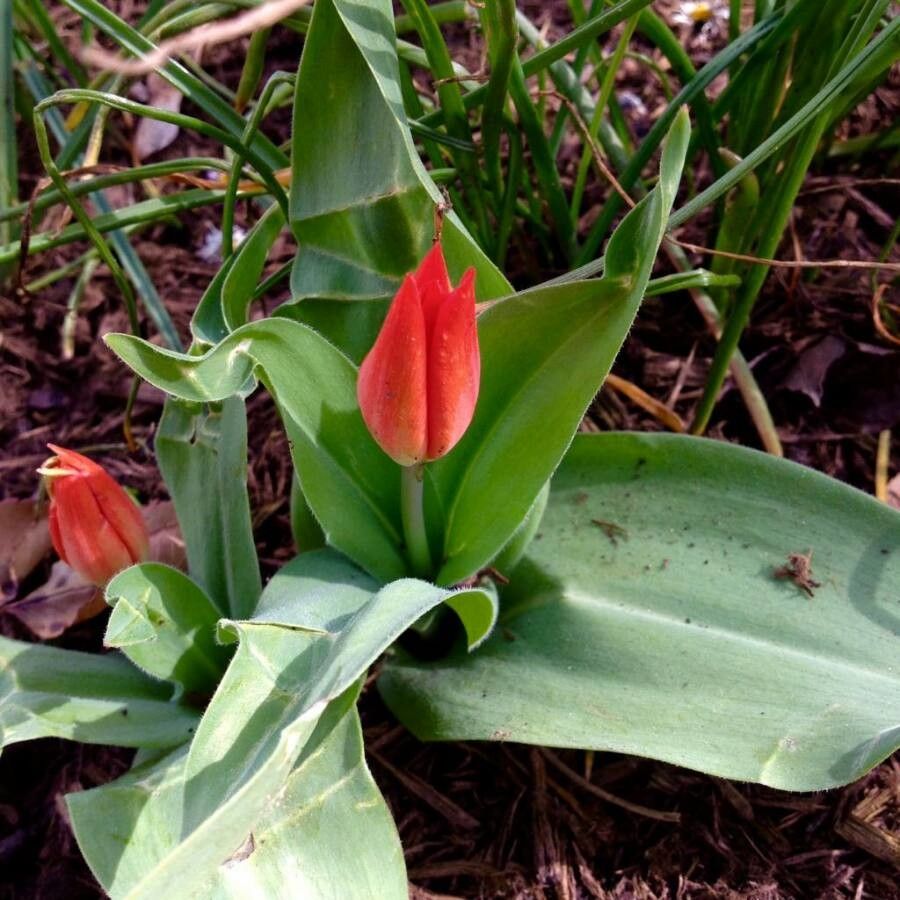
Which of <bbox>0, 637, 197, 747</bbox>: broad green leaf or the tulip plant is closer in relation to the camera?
the tulip plant

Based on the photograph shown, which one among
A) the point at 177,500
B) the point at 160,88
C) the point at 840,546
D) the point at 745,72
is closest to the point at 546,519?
the point at 840,546

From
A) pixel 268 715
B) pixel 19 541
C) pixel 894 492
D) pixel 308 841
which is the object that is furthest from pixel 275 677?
pixel 894 492

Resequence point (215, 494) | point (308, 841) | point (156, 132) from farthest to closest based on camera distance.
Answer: point (156, 132), point (215, 494), point (308, 841)

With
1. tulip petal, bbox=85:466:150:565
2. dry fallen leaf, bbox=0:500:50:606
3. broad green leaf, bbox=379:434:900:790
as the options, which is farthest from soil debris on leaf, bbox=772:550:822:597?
dry fallen leaf, bbox=0:500:50:606

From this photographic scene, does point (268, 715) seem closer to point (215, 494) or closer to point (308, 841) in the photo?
point (308, 841)

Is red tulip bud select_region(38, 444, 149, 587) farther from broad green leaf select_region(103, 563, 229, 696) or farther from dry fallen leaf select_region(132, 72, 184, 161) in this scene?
dry fallen leaf select_region(132, 72, 184, 161)

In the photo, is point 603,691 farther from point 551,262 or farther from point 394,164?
point 551,262
